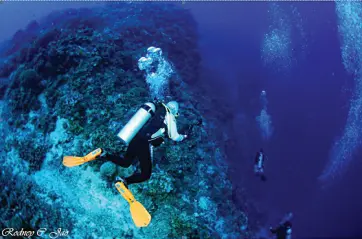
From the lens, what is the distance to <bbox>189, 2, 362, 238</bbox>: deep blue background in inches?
513

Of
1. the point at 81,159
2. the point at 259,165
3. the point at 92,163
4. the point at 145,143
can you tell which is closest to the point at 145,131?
the point at 145,143

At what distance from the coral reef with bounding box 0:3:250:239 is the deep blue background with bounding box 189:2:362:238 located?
3784 mm

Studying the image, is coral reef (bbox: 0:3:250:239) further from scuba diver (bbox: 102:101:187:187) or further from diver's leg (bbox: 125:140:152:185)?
scuba diver (bbox: 102:101:187:187)

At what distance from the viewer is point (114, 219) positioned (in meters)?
6.33

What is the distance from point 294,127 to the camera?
15.4 m

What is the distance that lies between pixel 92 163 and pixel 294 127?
1298 cm

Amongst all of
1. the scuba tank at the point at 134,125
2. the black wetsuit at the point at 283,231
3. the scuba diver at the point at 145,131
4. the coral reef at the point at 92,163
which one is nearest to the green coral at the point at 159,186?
the coral reef at the point at 92,163

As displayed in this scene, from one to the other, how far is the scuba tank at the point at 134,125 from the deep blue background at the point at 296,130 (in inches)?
328

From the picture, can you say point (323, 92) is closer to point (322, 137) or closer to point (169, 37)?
point (322, 137)

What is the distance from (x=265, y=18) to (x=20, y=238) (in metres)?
25.7

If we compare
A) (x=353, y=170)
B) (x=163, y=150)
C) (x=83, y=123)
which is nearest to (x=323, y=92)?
(x=353, y=170)

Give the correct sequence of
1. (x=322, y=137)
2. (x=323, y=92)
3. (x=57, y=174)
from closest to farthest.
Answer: (x=57, y=174)
(x=322, y=137)
(x=323, y=92)

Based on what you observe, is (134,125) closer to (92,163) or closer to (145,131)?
(145,131)

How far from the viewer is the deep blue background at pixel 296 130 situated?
13.0 m
